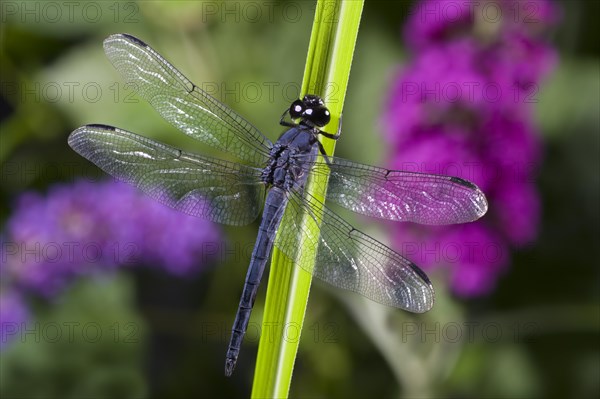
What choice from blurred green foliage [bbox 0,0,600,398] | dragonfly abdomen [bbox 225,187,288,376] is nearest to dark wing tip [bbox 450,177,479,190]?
dragonfly abdomen [bbox 225,187,288,376]

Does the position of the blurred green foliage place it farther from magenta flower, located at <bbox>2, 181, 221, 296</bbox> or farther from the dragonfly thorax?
the dragonfly thorax

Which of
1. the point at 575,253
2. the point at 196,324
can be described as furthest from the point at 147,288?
the point at 575,253

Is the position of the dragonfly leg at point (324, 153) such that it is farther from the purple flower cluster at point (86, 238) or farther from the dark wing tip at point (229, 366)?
the purple flower cluster at point (86, 238)

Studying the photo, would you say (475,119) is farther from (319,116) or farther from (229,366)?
(229,366)

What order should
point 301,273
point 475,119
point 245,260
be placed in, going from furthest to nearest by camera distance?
point 245,260
point 475,119
point 301,273

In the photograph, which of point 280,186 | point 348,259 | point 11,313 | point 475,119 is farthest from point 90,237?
point 475,119
